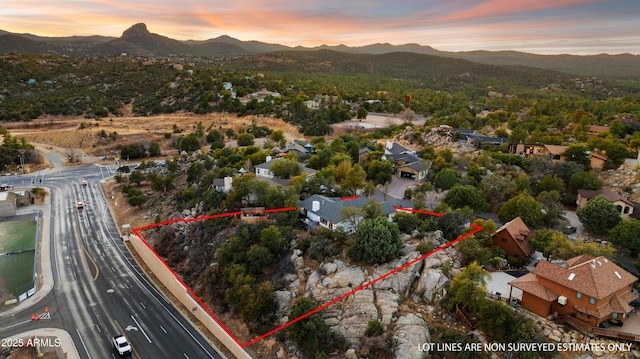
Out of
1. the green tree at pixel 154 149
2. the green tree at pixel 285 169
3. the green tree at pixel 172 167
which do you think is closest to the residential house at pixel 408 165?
the green tree at pixel 285 169

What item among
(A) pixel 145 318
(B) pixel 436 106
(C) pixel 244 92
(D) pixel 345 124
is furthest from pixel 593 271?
(C) pixel 244 92

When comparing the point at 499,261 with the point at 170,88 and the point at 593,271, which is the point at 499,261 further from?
the point at 170,88

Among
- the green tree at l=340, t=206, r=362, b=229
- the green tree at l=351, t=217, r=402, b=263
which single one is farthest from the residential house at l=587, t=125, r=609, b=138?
the green tree at l=351, t=217, r=402, b=263

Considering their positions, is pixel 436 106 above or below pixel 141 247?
above

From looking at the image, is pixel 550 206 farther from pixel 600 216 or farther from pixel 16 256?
pixel 16 256

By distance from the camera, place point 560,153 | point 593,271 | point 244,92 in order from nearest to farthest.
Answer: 1. point 593,271
2. point 560,153
3. point 244,92

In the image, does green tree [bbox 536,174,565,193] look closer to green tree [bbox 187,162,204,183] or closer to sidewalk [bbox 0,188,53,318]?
green tree [bbox 187,162,204,183]
